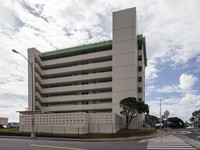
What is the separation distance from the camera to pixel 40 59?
168 ft

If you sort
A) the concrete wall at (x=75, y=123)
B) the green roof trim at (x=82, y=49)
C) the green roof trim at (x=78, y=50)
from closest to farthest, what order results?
the concrete wall at (x=75, y=123), the green roof trim at (x=82, y=49), the green roof trim at (x=78, y=50)

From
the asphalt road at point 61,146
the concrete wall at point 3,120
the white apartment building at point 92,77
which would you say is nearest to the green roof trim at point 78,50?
the white apartment building at point 92,77

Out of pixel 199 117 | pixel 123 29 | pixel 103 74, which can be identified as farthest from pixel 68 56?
pixel 199 117

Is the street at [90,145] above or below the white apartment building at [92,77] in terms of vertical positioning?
below

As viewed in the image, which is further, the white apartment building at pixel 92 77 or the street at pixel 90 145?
the white apartment building at pixel 92 77

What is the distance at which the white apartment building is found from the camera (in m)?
38.3

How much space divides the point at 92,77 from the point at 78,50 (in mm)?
9091

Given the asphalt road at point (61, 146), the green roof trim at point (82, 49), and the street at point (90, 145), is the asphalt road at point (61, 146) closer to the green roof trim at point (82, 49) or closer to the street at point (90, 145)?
the street at point (90, 145)

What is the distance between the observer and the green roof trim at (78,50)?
44.7 metres

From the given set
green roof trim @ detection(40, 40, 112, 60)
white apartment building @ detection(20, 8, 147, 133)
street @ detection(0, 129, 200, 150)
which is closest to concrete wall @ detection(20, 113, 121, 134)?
white apartment building @ detection(20, 8, 147, 133)

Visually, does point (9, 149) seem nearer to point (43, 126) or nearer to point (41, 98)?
point (43, 126)

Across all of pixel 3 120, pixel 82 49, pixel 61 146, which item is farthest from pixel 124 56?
pixel 3 120

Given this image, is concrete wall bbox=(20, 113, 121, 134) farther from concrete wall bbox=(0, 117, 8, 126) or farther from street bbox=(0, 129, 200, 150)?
concrete wall bbox=(0, 117, 8, 126)

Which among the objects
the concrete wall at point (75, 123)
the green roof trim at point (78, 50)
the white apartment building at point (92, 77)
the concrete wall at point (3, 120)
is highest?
the green roof trim at point (78, 50)
